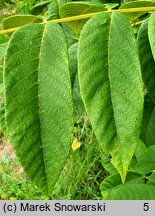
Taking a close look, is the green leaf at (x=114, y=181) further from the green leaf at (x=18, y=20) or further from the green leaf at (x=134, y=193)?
the green leaf at (x=18, y=20)

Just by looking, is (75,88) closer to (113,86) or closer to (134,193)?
(113,86)

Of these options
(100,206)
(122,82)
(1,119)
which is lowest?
(100,206)

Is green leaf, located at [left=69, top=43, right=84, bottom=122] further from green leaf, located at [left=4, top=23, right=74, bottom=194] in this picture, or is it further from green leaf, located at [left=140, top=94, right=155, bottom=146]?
green leaf, located at [left=140, top=94, right=155, bottom=146]

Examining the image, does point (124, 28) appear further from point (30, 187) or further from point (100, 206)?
point (30, 187)

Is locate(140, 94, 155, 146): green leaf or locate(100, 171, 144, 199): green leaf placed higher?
locate(140, 94, 155, 146): green leaf

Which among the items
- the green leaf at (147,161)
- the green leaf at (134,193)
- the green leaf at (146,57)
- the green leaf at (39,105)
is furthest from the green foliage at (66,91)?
the green leaf at (147,161)

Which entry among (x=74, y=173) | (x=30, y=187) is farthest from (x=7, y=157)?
(x=74, y=173)

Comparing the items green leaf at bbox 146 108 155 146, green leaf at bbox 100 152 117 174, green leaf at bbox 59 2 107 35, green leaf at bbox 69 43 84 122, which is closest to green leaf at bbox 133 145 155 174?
green leaf at bbox 146 108 155 146
